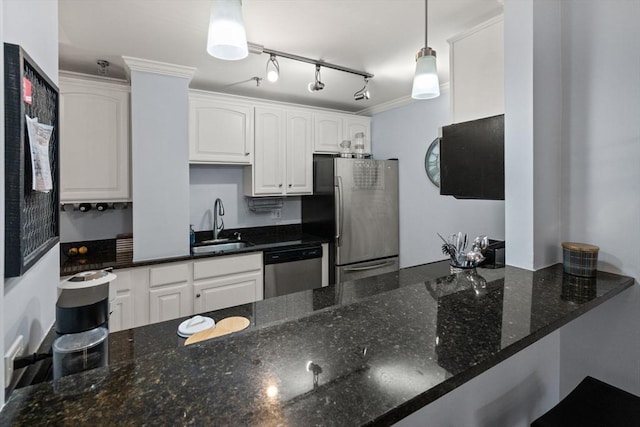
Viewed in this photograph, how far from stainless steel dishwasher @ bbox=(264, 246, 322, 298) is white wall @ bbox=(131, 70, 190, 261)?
766 millimetres

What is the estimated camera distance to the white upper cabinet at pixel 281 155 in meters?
3.21

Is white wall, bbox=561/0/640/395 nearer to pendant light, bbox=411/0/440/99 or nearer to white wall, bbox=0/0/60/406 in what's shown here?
pendant light, bbox=411/0/440/99

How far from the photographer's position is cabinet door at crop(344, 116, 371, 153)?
3753 millimetres

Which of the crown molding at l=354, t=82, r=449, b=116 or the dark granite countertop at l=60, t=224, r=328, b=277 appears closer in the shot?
the dark granite countertop at l=60, t=224, r=328, b=277

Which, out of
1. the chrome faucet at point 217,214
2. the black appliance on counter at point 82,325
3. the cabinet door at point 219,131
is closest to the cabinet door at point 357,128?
the cabinet door at point 219,131

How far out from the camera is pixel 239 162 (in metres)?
3.10

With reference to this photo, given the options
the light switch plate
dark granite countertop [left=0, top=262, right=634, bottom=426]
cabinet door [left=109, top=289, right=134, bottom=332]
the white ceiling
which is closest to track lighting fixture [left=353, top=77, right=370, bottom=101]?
the white ceiling

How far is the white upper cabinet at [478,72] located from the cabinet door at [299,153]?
1812 millimetres

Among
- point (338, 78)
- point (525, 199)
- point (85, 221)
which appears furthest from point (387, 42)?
point (85, 221)

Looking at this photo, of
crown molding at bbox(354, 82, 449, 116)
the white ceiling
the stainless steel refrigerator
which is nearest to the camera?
the white ceiling

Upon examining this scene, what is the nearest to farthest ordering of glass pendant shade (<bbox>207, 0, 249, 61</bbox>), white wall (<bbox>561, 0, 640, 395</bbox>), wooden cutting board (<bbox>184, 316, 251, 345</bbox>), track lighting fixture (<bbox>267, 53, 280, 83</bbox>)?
glass pendant shade (<bbox>207, 0, 249, 61</bbox>), wooden cutting board (<bbox>184, 316, 251, 345</bbox>), white wall (<bbox>561, 0, 640, 395</bbox>), track lighting fixture (<bbox>267, 53, 280, 83</bbox>)

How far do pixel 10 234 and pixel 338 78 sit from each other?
2.61m

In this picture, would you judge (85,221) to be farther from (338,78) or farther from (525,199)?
(525,199)

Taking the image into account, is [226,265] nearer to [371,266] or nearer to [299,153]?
[299,153]
